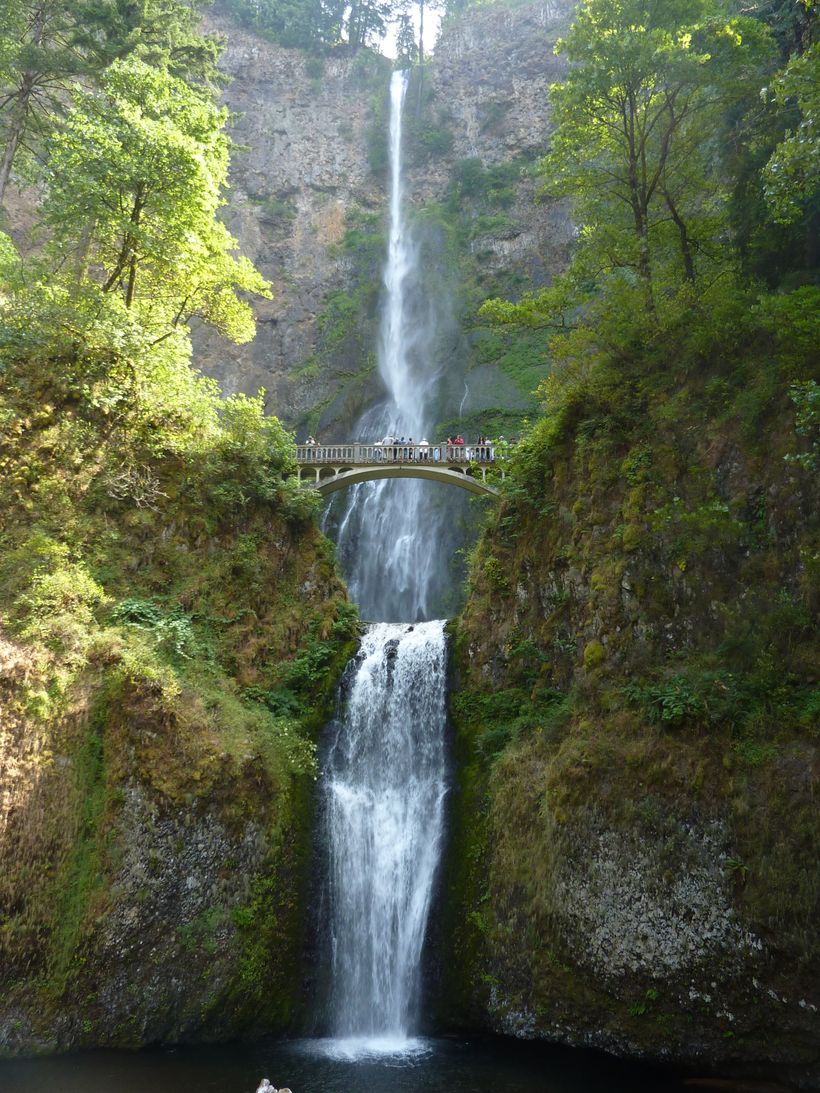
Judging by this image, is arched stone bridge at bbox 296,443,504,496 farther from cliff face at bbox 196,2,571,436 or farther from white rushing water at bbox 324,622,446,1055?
cliff face at bbox 196,2,571,436

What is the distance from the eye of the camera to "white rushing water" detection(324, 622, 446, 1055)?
13.2 m

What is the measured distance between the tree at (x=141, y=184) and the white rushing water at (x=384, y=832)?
11.0 metres

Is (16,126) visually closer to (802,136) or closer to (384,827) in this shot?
(802,136)

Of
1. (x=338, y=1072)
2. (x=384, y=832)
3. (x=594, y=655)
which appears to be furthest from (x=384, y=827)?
(x=594, y=655)

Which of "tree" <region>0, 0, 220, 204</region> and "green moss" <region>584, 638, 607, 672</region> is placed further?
"tree" <region>0, 0, 220, 204</region>

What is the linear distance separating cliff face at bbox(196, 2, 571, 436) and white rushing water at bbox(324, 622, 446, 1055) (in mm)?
19668

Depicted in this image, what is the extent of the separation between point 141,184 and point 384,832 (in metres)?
16.0

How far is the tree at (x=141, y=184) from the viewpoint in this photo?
17156 mm

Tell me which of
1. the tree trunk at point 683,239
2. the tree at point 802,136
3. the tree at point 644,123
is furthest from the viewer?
the tree trunk at point 683,239

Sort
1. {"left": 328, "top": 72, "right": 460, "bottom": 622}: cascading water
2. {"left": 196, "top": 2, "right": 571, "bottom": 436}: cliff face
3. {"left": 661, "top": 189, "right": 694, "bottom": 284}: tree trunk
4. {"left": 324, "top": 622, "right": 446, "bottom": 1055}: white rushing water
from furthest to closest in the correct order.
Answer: {"left": 196, "top": 2, "right": 571, "bottom": 436}: cliff face < {"left": 328, "top": 72, "right": 460, "bottom": 622}: cascading water < {"left": 661, "top": 189, "right": 694, "bottom": 284}: tree trunk < {"left": 324, "top": 622, "right": 446, "bottom": 1055}: white rushing water

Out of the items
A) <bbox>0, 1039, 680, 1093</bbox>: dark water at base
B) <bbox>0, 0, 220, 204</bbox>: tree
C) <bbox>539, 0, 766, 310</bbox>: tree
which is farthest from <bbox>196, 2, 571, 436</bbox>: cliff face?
<bbox>0, 1039, 680, 1093</bbox>: dark water at base

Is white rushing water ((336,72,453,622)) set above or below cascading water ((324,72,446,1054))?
above

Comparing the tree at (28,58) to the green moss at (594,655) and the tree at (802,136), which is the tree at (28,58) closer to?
the tree at (802,136)

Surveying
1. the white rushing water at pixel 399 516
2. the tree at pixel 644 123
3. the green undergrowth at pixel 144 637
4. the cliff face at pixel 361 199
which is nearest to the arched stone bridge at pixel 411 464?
the green undergrowth at pixel 144 637
